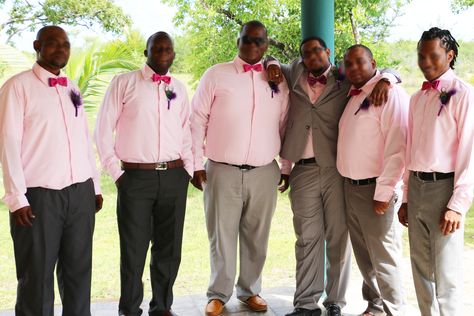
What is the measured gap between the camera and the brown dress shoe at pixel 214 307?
13.5 ft

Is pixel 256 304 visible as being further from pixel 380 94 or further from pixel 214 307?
pixel 380 94

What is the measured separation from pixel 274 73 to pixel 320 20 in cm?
60

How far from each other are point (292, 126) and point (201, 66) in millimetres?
4804

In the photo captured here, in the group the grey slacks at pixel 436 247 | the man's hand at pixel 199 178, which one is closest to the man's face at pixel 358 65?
the grey slacks at pixel 436 247

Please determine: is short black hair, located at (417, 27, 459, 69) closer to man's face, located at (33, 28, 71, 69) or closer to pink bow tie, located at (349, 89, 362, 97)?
pink bow tie, located at (349, 89, 362, 97)

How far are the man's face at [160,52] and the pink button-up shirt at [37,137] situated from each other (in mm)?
577

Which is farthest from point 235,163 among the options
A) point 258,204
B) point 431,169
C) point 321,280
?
point 431,169

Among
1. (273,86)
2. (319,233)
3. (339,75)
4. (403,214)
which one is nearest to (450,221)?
(403,214)

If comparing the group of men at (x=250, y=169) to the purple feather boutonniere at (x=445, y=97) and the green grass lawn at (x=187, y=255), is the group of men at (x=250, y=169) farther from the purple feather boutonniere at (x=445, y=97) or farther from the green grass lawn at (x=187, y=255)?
the green grass lawn at (x=187, y=255)

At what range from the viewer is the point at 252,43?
3.90 m

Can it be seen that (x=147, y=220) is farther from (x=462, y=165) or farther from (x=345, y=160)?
(x=462, y=165)

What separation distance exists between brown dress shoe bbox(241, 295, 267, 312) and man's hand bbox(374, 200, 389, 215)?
1088 mm

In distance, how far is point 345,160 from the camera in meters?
3.72

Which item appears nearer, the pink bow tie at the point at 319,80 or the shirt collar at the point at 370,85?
the shirt collar at the point at 370,85
